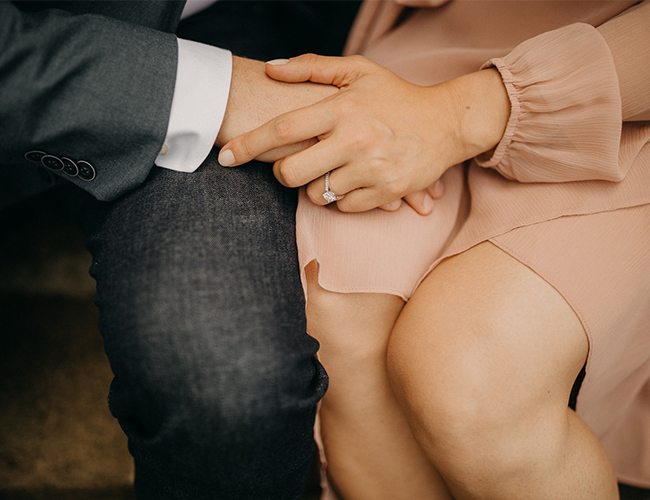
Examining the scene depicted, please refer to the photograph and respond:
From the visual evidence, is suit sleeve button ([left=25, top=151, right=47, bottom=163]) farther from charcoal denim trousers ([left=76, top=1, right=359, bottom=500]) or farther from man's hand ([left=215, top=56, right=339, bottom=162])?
man's hand ([left=215, top=56, right=339, bottom=162])

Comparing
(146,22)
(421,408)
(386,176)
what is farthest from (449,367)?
(146,22)

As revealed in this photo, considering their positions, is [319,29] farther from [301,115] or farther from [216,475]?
[216,475]

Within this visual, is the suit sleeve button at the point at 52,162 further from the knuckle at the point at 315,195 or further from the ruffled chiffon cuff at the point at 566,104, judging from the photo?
the ruffled chiffon cuff at the point at 566,104

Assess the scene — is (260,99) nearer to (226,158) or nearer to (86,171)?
(226,158)

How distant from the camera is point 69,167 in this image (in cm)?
52

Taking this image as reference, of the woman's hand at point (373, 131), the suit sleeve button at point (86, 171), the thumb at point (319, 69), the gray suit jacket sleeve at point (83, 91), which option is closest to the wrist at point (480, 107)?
the woman's hand at point (373, 131)

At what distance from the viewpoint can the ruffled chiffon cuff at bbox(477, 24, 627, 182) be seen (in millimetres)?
538

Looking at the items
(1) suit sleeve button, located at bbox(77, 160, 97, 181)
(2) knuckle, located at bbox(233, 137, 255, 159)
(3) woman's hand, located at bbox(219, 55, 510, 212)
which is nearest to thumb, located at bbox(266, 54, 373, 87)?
(3) woman's hand, located at bbox(219, 55, 510, 212)

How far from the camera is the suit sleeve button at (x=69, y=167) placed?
513 mm

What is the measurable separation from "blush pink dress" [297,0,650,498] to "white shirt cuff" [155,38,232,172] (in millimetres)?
171

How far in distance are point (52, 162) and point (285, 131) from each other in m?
0.30

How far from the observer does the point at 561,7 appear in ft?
2.00

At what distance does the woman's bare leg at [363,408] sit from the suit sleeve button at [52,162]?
360mm

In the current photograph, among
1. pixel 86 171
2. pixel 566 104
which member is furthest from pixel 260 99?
pixel 566 104
